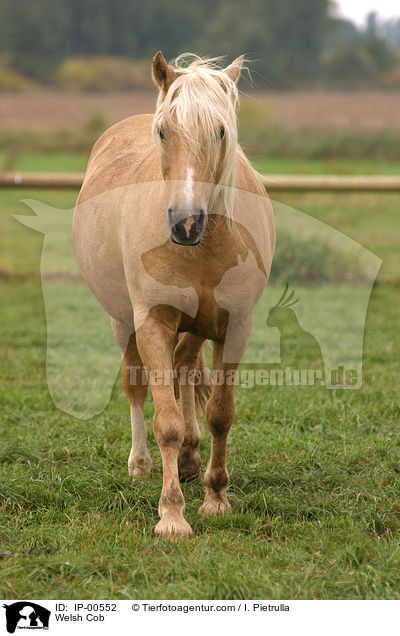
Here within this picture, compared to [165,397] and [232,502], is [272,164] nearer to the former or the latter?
[232,502]

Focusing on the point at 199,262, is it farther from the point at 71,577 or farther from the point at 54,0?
the point at 54,0

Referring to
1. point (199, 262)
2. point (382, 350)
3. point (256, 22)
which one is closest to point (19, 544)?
point (199, 262)

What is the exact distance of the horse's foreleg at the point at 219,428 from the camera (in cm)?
348

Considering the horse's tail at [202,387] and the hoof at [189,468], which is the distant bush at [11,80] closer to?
the horse's tail at [202,387]

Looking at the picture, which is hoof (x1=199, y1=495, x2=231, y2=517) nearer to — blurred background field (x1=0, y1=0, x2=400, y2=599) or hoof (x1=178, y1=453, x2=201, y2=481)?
blurred background field (x1=0, y1=0, x2=400, y2=599)

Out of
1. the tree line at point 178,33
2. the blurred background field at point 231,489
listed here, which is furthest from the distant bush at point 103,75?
the blurred background field at point 231,489

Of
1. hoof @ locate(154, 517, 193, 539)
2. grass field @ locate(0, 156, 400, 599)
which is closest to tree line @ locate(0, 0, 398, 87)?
grass field @ locate(0, 156, 400, 599)

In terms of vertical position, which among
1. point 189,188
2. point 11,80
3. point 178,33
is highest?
point 178,33

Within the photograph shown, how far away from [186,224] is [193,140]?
341 millimetres

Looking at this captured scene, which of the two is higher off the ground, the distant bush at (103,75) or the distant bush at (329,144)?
the distant bush at (103,75)

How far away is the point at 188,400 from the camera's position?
4.04 meters

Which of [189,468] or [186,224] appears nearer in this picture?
[186,224]

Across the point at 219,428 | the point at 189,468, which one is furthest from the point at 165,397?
the point at 189,468

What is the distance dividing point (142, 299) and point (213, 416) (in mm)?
702
